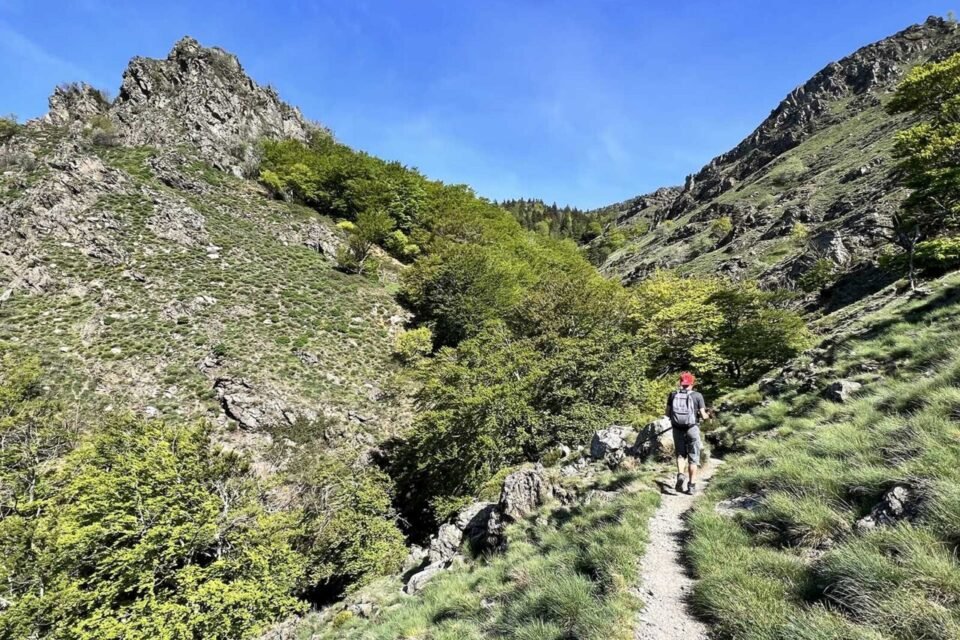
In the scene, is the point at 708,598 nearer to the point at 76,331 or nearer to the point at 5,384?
the point at 5,384

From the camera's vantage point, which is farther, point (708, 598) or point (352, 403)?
point (352, 403)

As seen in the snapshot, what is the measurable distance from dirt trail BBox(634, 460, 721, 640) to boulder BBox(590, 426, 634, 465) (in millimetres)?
5123

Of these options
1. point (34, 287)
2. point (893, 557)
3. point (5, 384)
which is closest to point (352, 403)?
point (5, 384)

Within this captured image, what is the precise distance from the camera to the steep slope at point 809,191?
4494cm

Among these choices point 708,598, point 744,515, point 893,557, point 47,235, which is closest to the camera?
point 893,557

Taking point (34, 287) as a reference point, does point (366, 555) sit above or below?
below

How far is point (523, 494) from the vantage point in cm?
1296

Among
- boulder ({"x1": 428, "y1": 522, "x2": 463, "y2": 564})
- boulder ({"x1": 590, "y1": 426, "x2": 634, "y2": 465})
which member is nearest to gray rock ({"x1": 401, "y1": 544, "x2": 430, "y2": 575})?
boulder ({"x1": 428, "y1": 522, "x2": 463, "y2": 564})

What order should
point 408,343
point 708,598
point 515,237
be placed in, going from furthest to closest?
point 515,237
point 408,343
point 708,598

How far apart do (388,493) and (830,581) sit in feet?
80.1

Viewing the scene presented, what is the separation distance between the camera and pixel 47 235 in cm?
3444

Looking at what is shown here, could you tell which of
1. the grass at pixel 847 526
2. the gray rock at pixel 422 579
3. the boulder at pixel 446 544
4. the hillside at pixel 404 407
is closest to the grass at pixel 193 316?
→ the hillside at pixel 404 407

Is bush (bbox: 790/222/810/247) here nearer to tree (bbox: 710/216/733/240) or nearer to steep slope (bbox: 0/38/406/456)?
tree (bbox: 710/216/733/240)

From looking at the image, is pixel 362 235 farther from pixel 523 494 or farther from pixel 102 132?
pixel 523 494
